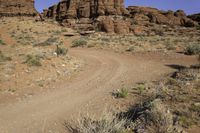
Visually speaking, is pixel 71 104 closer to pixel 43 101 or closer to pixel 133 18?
pixel 43 101

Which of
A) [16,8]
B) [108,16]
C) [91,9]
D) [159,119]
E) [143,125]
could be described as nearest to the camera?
[159,119]

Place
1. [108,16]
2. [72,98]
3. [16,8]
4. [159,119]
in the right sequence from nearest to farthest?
[159,119]
[72,98]
[108,16]
[16,8]

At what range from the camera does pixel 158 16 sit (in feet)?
180

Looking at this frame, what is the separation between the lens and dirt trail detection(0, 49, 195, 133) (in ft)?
20.0

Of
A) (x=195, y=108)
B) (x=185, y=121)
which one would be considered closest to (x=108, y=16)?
(x=195, y=108)

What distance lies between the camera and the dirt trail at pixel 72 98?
20.0 feet

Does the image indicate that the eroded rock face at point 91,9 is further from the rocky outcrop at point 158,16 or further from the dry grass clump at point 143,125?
the dry grass clump at point 143,125

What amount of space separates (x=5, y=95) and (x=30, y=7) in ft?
166

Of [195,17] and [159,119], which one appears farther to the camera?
[195,17]

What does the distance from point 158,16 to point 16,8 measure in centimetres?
3204

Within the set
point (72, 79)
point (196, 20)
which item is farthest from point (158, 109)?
point (196, 20)

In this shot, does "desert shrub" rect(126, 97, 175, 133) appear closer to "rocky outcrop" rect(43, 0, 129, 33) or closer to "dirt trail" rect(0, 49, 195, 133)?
"dirt trail" rect(0, 49, 195, 133)

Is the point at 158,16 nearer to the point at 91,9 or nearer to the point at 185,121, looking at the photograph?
the point at 91,9

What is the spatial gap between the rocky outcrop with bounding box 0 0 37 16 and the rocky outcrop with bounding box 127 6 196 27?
23136 mm
